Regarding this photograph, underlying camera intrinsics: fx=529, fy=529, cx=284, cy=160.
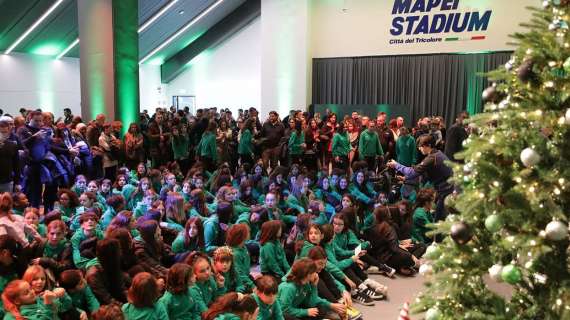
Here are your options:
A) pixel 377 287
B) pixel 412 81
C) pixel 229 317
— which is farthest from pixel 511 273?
pixel 412 81

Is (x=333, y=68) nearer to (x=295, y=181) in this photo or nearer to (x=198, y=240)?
(x=295, y=181)

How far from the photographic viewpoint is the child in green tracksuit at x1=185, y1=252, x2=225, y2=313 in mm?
3932

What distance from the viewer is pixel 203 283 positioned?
4109mm

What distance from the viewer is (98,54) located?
35.2ft

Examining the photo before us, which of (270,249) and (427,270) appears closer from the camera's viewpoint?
(427,270)

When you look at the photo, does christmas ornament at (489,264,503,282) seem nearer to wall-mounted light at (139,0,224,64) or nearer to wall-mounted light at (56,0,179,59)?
wall-mounted light at (56,0,179,59)

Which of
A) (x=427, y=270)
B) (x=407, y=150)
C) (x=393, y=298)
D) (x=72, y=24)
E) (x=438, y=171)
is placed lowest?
(x=393, y=298)

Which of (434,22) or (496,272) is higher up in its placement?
(434,22)

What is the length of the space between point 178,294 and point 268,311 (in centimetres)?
69

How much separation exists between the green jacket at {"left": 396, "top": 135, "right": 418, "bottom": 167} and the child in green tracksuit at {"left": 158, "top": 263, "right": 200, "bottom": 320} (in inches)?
Answer: 257

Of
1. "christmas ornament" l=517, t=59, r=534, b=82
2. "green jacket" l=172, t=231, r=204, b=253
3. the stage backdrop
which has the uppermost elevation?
the stage backdrop

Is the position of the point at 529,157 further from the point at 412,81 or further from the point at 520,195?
the point at 412,81

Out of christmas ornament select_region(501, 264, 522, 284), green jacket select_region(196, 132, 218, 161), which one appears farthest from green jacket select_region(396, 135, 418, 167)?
christmas ornament select_region(501, 264, 522, 284)

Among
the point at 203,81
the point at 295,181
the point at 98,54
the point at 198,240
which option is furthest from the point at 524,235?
the point at 203,81
